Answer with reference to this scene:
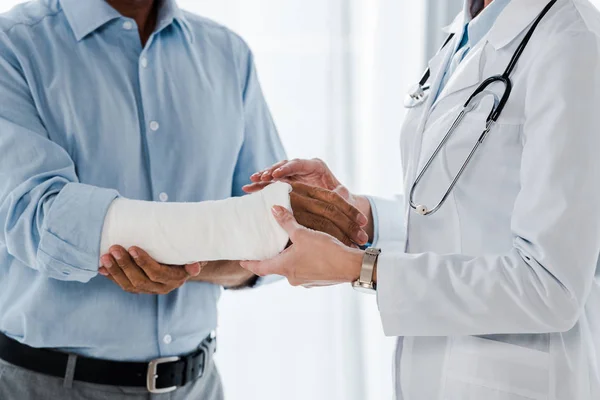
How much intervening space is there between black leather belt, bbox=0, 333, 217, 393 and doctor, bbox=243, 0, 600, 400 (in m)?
0.28

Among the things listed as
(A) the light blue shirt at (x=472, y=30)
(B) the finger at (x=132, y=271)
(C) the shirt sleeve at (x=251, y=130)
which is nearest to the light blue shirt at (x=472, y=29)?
(A) the light blue shirt at (x=472, y=30)

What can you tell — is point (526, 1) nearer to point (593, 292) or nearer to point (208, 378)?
point (593, 292)

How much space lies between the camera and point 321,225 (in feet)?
4.38

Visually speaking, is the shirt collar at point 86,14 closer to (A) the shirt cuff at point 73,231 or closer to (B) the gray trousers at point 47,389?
(A) the shirt cuff at point 73,231

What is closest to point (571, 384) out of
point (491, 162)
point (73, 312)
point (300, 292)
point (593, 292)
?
point (593, 292)

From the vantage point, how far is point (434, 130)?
1.13 m

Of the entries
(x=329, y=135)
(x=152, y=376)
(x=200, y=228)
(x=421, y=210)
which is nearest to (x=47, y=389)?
(x=152, y=376)

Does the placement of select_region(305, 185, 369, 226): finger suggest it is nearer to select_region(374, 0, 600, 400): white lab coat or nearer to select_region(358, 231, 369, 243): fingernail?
select_region(358, 231, 369, 243): fingernail

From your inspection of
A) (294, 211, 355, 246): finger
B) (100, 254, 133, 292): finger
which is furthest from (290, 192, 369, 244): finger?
(100, 254, 133, 292): finger

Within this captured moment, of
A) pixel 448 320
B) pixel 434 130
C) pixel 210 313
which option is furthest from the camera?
pixel 210 313

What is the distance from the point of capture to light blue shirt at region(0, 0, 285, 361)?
3.99 ft

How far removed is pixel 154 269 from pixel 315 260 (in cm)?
30

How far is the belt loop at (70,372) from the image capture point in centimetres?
125

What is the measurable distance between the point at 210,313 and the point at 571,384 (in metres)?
0.70
